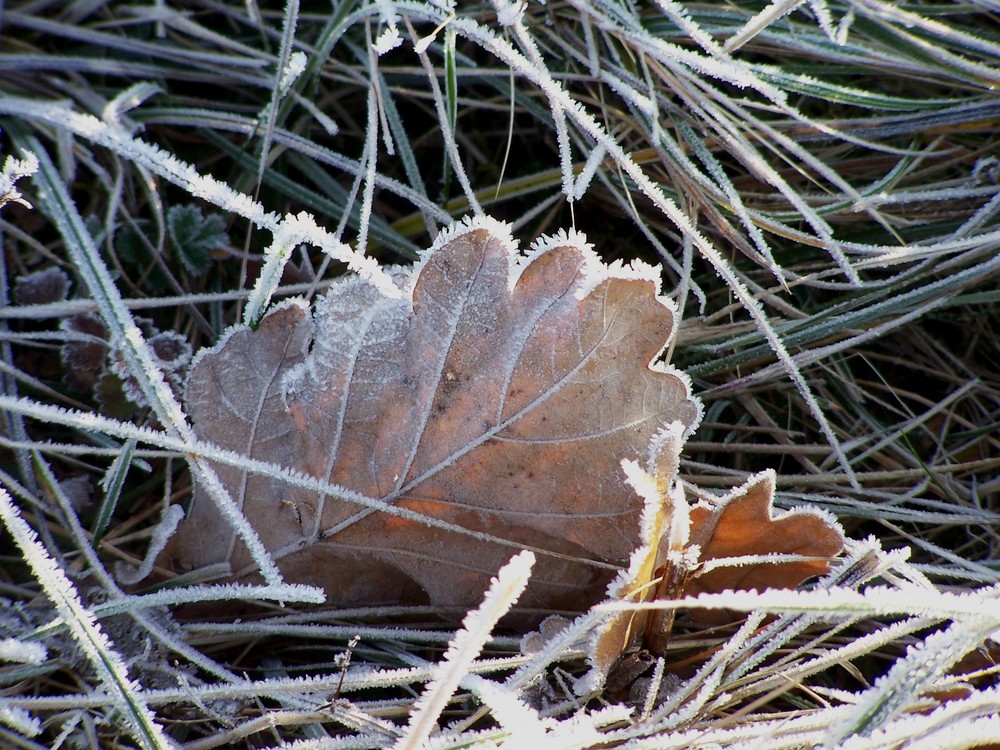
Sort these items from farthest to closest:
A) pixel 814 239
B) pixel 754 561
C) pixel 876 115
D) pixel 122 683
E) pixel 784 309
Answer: pixel 876 115 → pixel 784 309 → pixel 814 239 → pixel 754 561 → pixel 122 683

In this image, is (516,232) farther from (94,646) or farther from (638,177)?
(94,646)

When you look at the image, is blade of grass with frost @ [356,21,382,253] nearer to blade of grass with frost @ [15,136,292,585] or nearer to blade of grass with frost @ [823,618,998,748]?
blade of grass with frost @ [15,136,292,585]

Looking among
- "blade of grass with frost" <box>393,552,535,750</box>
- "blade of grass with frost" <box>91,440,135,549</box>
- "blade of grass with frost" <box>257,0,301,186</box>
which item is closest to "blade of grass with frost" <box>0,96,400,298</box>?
"blade of grass with frost" <box>257,0,301,186</box>

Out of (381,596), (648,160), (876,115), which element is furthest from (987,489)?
(381,596)

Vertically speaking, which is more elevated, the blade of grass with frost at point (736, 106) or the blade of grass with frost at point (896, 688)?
the blade of grass with frost at point (736, 106)

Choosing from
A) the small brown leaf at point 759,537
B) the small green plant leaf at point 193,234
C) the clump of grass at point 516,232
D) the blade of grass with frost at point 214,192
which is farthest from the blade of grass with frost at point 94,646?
the small brown leaf at point 759,537

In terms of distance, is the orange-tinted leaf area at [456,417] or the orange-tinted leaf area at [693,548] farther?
the orange-tinted leaf area at [456,417]

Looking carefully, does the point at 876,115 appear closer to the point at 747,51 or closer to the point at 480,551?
the point at 747,51

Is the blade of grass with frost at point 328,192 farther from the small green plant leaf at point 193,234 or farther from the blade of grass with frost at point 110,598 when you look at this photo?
the blade of grass with frost at point 110,598

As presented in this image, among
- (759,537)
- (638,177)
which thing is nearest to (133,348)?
(638,177)
